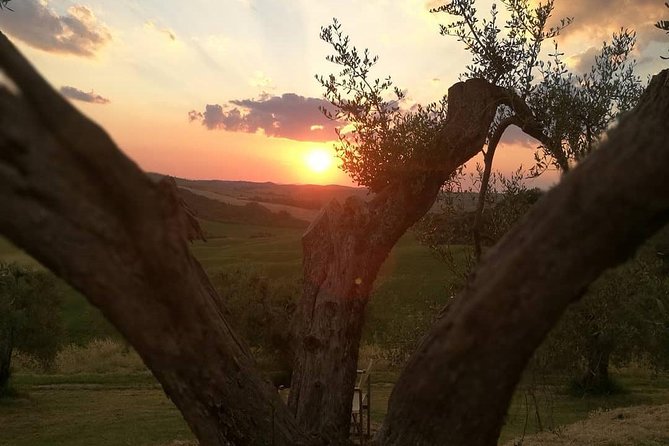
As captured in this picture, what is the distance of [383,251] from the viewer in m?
7.98

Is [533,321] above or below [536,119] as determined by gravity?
below

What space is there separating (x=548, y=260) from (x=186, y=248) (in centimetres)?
240

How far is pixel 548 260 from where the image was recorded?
11.5 ft

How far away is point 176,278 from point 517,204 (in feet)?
28.0

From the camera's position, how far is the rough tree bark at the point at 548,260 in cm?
346

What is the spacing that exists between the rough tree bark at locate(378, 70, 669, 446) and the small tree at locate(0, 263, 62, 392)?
3396 cm

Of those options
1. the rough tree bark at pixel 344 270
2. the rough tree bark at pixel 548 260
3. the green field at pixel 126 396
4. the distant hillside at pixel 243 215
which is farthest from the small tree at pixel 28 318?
the distant hillside at pixel 243 215

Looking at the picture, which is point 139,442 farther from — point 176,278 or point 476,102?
point 176,278

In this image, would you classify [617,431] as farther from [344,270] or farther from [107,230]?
[107,230]

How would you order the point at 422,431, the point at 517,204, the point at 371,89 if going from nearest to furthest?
the point at 422,431
the point at 371,89
the point at 517,204

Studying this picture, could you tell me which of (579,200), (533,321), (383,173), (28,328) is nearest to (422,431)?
(533,321)

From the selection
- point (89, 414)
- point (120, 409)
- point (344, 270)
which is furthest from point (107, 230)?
point (120, 409)

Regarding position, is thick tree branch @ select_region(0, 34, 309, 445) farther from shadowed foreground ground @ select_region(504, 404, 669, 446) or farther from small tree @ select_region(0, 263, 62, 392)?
small tree @ select_region(0, 263, 62, 392)

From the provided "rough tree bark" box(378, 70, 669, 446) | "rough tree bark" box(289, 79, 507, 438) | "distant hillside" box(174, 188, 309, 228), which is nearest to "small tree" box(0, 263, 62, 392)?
"rough tree bark" box(289, 79, 507, 438)
